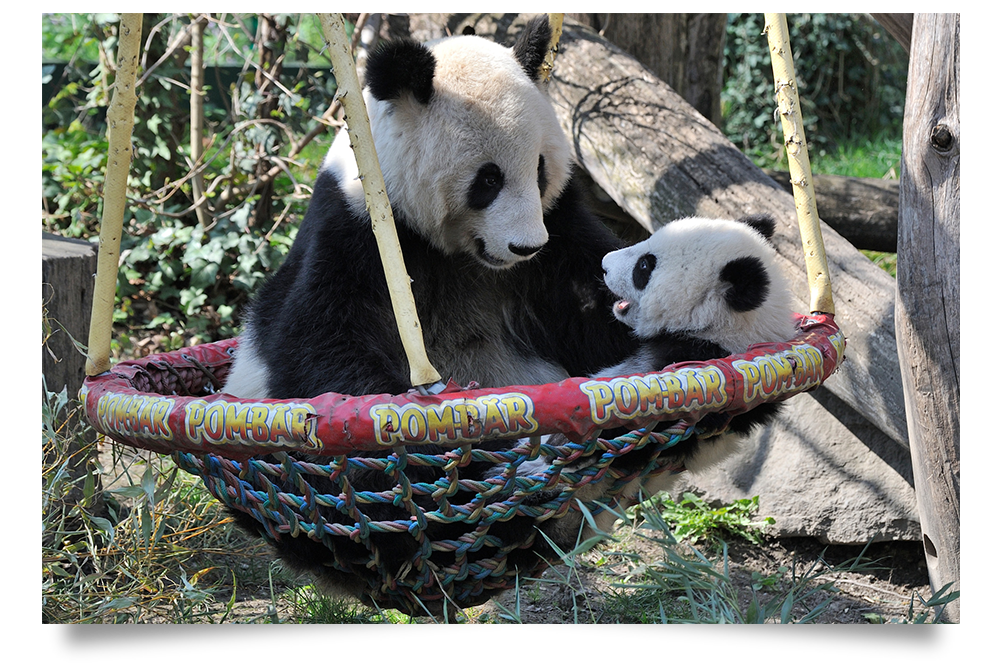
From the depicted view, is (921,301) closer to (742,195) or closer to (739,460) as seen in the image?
(742,195)

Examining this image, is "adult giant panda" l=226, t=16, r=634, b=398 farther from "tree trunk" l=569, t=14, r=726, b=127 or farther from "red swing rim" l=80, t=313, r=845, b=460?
"tree trunk" l=569, t=14, r=726, b=127

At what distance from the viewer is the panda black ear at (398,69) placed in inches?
70.3

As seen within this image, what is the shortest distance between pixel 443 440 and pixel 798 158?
996 mm

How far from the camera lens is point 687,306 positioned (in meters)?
1.88

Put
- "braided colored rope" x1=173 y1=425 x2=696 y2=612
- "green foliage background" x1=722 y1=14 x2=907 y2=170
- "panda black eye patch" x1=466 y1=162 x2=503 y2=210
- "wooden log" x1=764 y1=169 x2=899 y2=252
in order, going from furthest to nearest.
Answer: "green foliage background" x1=722 y1=14 x2=907 y2=170 → "wooden log" x1=764 y1=169 x2=899 y2=252 → "panda black eye patch" x1=466 y1=162 x2=503 y2=210 → "braided colored rope" x1=173 y1=425 x2=696 y2=612

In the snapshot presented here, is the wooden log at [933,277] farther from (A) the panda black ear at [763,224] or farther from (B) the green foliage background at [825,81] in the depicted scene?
(B) the green foliage background at [825,81]

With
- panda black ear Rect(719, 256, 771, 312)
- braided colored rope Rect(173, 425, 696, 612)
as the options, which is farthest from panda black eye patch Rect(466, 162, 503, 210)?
braided colored rope Rect(173, 425, 696, 612)

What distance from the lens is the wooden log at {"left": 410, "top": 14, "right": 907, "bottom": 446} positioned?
2.51m

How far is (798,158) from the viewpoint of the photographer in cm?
175

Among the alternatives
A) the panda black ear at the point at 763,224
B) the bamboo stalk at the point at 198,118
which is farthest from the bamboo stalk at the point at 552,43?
the bamboo stalk at the point at 198,118

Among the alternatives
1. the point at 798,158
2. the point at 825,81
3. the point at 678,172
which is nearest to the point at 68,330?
the point at 678,172

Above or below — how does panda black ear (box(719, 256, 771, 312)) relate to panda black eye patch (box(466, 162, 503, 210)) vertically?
below
